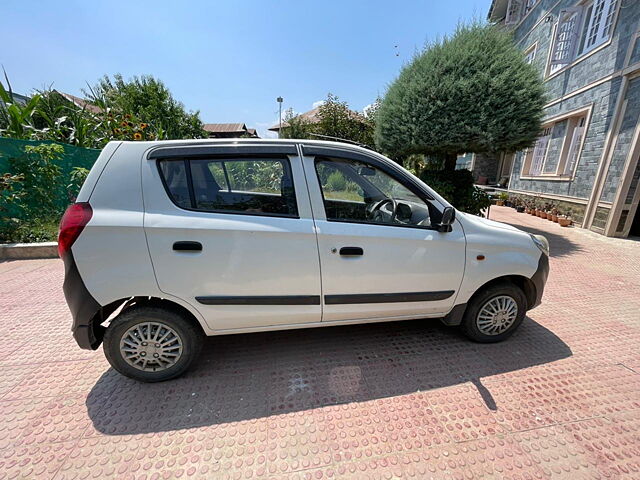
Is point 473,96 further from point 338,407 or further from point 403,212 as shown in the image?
point 338,407

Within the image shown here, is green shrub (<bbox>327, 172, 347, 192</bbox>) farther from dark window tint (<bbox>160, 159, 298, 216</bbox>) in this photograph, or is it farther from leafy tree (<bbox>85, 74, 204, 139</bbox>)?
leafy tree (<bbox>85, 74, 204, 139</bbox>)

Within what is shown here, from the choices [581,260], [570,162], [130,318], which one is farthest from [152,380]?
[570,162]

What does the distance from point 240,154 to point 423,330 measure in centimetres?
252

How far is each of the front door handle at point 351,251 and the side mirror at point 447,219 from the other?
2.30 ft

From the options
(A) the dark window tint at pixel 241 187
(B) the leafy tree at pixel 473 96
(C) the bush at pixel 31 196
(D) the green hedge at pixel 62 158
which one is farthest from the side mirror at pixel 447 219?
(D) the green hedge at pixel 62 158

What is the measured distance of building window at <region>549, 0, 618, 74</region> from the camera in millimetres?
7358

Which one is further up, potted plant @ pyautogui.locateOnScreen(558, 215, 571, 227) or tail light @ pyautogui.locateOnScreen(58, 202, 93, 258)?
tail light @ pyautogui.locateOnScreen(58, 202, 93, 258)

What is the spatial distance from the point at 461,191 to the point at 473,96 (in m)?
2.39

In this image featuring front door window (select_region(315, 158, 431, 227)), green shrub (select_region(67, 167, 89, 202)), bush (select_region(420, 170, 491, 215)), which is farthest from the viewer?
bush (select_region(420, 170, 491, 215))

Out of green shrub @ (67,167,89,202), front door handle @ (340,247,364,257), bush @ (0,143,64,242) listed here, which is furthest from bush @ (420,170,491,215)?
bush @ (0,143,64,242)

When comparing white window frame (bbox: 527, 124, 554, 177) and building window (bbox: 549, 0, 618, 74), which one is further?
white window frame (bbox: 527, 124, 554, 177)

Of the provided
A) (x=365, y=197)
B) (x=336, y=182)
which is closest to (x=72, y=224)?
(x=336, y=182)

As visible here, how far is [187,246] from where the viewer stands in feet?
6.13

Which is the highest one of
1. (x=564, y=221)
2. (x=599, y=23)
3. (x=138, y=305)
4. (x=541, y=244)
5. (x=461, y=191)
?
(x=599, y=23)
